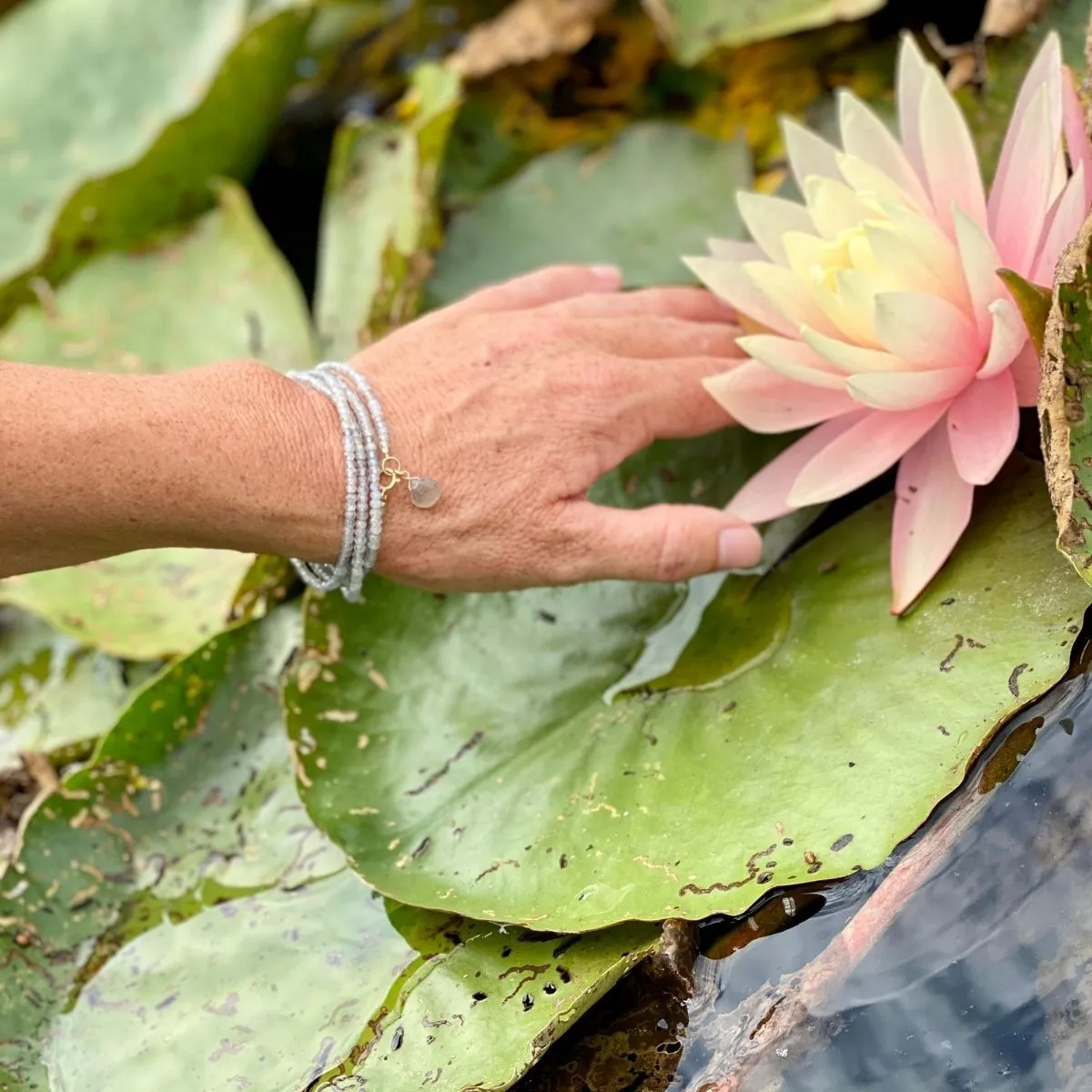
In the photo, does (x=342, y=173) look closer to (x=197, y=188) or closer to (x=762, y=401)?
(x=197, y=188)

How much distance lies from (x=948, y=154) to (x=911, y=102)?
102 millimetres

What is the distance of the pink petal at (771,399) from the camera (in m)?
1.02

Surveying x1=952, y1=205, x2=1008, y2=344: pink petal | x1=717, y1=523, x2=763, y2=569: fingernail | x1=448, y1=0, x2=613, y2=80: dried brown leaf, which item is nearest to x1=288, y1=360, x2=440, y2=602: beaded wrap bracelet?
x1=717, y1=523, x2=763, y2=569: fingernail

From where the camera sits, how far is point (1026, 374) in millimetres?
934

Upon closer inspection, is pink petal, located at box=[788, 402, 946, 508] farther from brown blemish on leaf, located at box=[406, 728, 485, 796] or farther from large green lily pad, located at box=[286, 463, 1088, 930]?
brown blemish on leaf, located at box=[406, 728, 485, 796]

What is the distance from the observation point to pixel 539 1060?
956mm

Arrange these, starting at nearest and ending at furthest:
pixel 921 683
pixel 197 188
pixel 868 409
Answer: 1. pixel 921 683
2. pixel 868 409
3. pixel 197 188

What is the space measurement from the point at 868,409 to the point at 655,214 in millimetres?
610

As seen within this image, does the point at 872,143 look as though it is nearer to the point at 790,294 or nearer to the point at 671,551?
the point at 790,294

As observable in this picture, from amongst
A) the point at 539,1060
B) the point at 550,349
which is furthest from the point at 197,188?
the point at 539,1060

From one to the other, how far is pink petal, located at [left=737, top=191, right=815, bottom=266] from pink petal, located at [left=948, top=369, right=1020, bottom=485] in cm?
24

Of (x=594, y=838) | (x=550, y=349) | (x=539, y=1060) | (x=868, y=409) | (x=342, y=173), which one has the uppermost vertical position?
(x=342, y=173)

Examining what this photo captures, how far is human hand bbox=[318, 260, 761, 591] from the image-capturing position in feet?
3.34

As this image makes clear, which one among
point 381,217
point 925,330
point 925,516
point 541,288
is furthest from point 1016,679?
point 381,217
